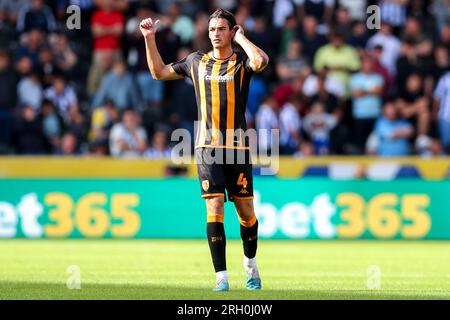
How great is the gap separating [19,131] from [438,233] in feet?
26.0

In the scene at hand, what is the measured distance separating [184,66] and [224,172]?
1.15 metres

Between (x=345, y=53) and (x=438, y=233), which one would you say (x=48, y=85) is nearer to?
(x=345, y=53)

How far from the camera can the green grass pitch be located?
10984 millimetres

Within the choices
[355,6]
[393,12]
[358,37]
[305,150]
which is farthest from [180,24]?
[393,12]

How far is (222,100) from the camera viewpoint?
434 inches

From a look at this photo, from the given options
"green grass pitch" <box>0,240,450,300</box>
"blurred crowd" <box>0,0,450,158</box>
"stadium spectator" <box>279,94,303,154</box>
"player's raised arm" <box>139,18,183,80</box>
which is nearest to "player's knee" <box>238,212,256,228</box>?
"green grass pitch" <box>0,240,450,300</box>

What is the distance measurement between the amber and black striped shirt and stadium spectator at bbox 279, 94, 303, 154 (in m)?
10.6

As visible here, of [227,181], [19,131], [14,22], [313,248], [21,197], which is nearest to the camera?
[227,181]

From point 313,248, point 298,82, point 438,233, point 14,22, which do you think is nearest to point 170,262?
point 313,248

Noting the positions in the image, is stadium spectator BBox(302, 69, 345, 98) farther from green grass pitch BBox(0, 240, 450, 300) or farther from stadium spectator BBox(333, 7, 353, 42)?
green grass pitch BBox(0, 240, 450, 300)

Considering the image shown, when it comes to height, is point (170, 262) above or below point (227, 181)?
below

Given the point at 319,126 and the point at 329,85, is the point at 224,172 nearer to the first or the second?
the point at 319,126

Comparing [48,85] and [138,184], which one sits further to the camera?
[48,85]
